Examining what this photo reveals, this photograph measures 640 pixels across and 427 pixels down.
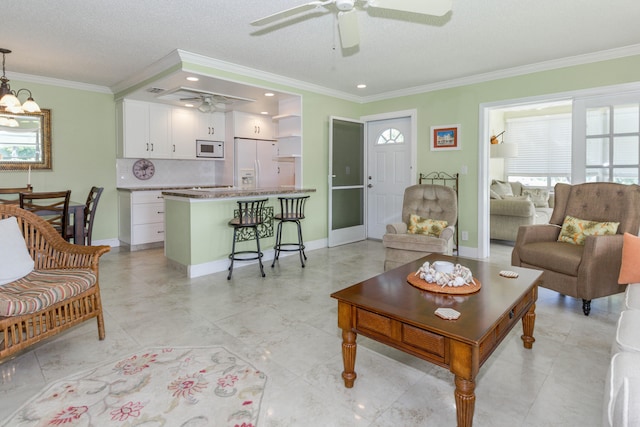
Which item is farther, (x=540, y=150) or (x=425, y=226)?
(x=540, y=150)

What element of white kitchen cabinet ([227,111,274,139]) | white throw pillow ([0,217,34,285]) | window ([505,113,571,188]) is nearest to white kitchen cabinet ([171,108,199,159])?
white kitchen cabinet ([227,111,274,139])

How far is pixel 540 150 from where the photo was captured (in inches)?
323

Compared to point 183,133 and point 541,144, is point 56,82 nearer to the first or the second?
point 183,133

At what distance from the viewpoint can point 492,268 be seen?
258 cm

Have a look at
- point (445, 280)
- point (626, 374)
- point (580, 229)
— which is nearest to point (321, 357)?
point (445, 280)

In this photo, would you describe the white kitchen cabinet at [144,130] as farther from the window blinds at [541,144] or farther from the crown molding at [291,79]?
the window blinds at [541,144]

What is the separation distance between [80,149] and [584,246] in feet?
20.3

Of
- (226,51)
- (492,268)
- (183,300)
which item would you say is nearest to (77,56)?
(226,51)

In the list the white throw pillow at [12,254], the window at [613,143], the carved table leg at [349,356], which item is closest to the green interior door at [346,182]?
the window at [613,143]

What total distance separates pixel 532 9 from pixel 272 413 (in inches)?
136

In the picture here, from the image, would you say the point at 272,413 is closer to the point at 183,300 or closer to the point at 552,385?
the point at 552,385

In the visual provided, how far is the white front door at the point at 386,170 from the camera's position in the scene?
5.77 meters

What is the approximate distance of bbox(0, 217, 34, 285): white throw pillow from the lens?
2.31m

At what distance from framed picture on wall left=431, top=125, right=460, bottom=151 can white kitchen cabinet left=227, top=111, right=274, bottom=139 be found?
9.92 feet
